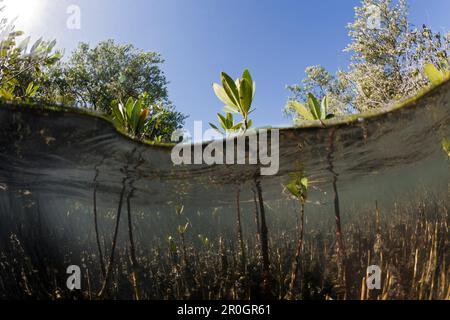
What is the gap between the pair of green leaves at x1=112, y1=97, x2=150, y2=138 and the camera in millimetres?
5199

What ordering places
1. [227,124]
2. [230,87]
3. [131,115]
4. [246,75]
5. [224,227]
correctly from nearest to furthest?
[246,75], [230,87], [131,115], [227,124], [224,227]

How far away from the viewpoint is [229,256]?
6.51 m

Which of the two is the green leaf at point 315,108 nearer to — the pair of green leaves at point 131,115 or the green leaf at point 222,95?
the green leaf at point 222,95

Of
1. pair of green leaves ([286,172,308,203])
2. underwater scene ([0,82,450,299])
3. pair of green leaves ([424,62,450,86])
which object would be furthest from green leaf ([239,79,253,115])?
pair of green leaves ([424,62,450,86])

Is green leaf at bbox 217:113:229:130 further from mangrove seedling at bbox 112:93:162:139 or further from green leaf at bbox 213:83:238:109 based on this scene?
mangrove seedling at bbox 112:93:162:139

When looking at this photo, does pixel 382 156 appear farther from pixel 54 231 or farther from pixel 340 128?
pixel 54 231

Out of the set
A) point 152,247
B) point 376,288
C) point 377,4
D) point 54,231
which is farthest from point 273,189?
point 377,4

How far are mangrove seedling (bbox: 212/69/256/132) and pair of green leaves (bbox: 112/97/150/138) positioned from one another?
132 cm

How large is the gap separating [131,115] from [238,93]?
185 centimetres

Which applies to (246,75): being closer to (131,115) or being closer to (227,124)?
(227,124)

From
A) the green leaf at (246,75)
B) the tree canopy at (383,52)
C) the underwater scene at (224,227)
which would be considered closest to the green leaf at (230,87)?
the green leaf at (246,75)

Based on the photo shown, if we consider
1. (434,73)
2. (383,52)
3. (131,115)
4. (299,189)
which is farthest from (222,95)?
(383,52)

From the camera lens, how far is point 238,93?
4898 millimetres
